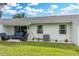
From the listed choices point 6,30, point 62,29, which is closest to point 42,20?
point 62,29

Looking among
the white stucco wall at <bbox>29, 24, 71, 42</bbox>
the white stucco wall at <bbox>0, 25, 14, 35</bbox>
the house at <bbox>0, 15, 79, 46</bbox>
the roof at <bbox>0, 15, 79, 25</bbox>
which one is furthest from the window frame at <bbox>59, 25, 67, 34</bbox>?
the white stucco wall at <bbox>0, 25, 14, 35</bbox>

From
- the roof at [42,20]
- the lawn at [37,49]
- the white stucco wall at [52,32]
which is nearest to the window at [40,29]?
the white stucco wall at [52,32]

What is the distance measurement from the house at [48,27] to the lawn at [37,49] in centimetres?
124

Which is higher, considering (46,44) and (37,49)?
(46,44)

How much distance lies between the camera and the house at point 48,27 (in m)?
17.2

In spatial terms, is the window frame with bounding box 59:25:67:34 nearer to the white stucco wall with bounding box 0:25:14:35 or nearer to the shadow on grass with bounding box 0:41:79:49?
the shadow on grass with bounding box 0:41:79:49

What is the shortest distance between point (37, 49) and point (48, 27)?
177 inches

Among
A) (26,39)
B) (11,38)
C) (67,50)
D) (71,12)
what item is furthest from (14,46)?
(71,12)

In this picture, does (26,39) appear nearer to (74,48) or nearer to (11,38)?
(11,38)

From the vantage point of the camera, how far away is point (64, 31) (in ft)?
63.2

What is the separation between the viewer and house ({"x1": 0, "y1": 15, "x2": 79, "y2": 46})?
17188 mm

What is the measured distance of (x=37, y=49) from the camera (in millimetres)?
14586

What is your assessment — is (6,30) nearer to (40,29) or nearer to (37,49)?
(40,29)

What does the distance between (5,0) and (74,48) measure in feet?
16.8
